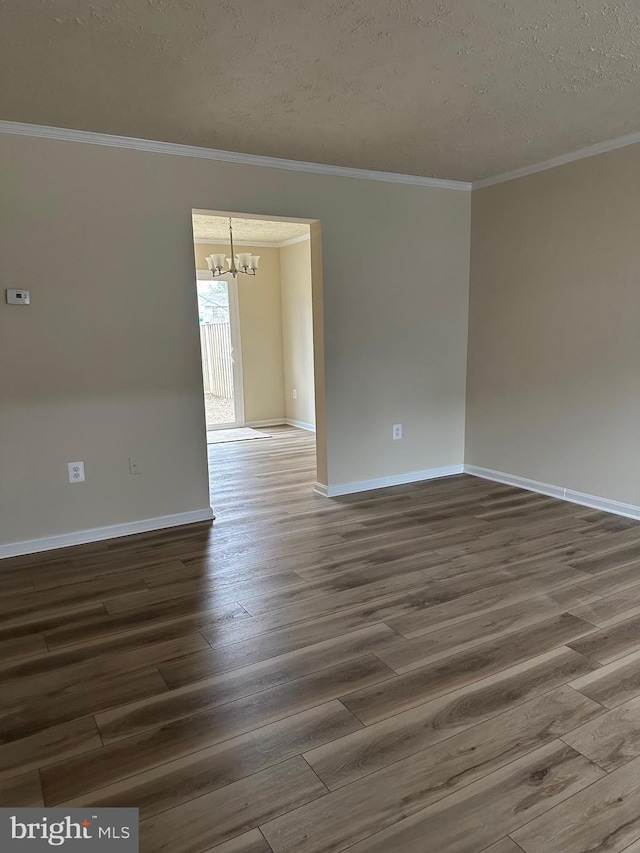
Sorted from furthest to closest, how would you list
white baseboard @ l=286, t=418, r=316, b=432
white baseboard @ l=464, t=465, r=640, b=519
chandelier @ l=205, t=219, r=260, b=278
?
white baseboard @ l=286, t=418, r=316, b=432 < chandelier @ l=205, t=219, r=260, b=278 < white baseboard @ l=464, t=465, r=640, b=519

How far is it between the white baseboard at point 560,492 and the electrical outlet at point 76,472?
3.25 meters

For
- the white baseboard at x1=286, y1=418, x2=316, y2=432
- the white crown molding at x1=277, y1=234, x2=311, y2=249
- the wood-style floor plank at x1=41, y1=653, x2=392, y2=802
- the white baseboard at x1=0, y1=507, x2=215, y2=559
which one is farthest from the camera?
the white baseboard at x1=286, y1=418, x2=316, y2=432

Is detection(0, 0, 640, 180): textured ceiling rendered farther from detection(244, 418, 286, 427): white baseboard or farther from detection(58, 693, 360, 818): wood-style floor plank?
detection(244, 418, 286, 427): white baseboard

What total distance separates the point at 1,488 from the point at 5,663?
4.20 ft

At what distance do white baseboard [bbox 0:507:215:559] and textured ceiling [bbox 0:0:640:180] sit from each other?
Result: 237cm

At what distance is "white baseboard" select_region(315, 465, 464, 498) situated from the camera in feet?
14.6

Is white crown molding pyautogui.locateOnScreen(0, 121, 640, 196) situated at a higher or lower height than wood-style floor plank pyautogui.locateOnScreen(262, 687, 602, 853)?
higher

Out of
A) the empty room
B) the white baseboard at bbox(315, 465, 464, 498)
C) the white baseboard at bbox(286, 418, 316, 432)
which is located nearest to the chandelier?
the white baseboard at bbox(286, 418, 316, 432)

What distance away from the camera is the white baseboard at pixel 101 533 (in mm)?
3309

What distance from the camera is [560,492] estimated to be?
420cm

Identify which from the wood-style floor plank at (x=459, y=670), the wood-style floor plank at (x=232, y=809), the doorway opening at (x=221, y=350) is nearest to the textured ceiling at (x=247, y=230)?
the doorway opening at (x=221, y=350)

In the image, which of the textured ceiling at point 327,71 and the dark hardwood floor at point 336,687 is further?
the textured ceiling at point 327,71

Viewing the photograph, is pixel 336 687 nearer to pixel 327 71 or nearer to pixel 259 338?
pixel 327 71

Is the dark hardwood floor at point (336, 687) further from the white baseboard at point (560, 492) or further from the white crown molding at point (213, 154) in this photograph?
the white crown molding at point (213, 154)
